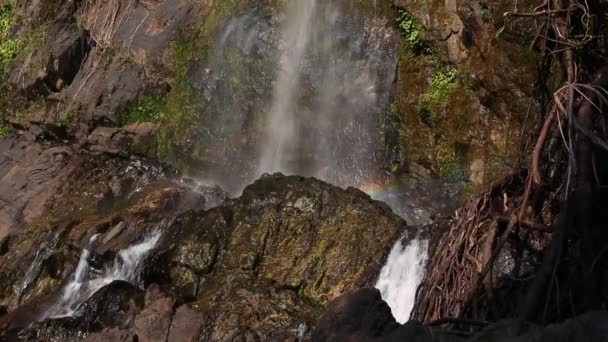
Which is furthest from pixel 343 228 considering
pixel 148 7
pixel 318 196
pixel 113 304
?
pixel 148 7

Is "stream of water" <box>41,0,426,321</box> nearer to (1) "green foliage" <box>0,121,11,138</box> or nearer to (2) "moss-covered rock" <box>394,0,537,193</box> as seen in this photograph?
(2) "moss-covered rock" <box>394,0,537,193</box>

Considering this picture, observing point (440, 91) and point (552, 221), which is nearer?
point (552, 221)

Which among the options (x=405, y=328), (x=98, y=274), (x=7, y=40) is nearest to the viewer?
(x=405, y=328)

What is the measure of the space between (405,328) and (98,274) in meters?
7.63

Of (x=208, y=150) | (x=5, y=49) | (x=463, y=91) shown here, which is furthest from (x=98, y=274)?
(x=5, y=49)

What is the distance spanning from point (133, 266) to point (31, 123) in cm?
596

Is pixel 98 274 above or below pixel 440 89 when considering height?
below

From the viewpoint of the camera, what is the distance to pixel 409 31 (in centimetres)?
1047

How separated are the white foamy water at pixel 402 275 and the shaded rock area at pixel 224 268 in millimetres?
121

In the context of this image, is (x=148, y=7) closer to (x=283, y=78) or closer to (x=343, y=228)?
(x=283, y=78)

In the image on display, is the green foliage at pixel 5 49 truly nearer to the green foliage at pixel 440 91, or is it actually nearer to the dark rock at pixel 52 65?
the dark rock at pixel 52 65

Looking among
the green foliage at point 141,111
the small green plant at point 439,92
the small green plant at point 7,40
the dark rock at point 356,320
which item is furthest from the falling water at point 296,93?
the dark rock at point 356,320

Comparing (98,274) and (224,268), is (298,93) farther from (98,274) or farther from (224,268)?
(98,274)

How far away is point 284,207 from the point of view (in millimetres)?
8688
